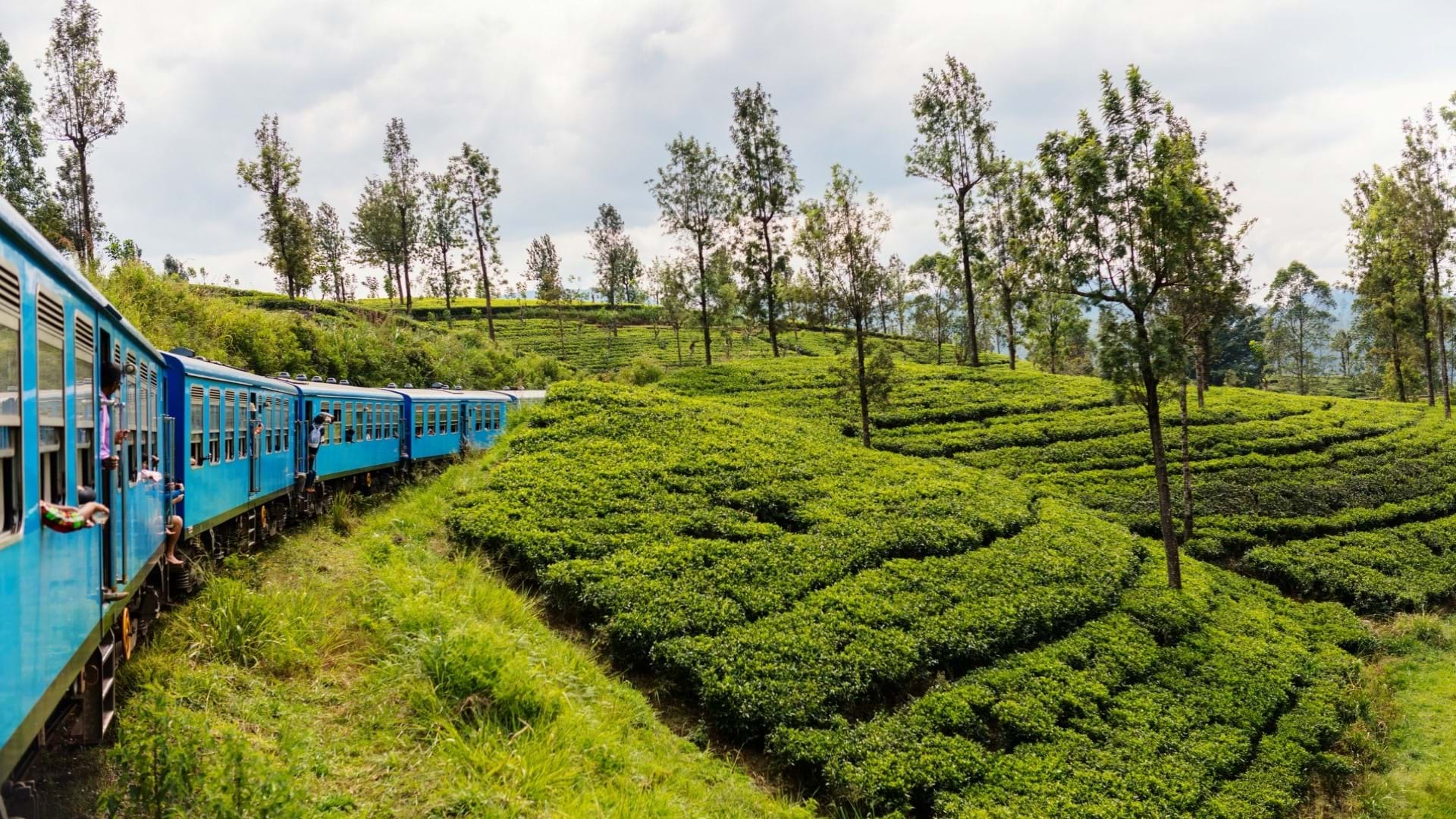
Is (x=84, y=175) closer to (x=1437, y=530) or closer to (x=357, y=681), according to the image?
(x=357, y=681)

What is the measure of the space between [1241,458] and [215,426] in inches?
1096

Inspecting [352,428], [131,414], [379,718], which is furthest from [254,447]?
[379,718]

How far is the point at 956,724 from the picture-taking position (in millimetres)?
10469

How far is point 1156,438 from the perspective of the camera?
51.8ft

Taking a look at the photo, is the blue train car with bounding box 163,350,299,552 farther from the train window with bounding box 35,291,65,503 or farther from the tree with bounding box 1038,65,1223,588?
the tree with bounding box 1038,65,1223,588

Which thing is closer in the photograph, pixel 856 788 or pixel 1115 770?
pixel 856 788

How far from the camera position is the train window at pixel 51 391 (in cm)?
387

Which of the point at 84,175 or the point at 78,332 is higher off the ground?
the point at 84,175

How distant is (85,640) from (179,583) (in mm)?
4635

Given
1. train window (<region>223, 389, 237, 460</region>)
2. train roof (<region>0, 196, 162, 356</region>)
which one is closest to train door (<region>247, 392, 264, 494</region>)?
train window (<region>223, 389, 237, 460</region>)

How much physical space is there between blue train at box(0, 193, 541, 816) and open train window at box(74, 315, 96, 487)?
18 mm

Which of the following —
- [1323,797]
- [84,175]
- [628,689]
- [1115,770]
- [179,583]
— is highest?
[84,175]

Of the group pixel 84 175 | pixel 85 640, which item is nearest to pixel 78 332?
pixel 85 640

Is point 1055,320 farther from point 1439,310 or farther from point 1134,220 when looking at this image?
point 1439,310
